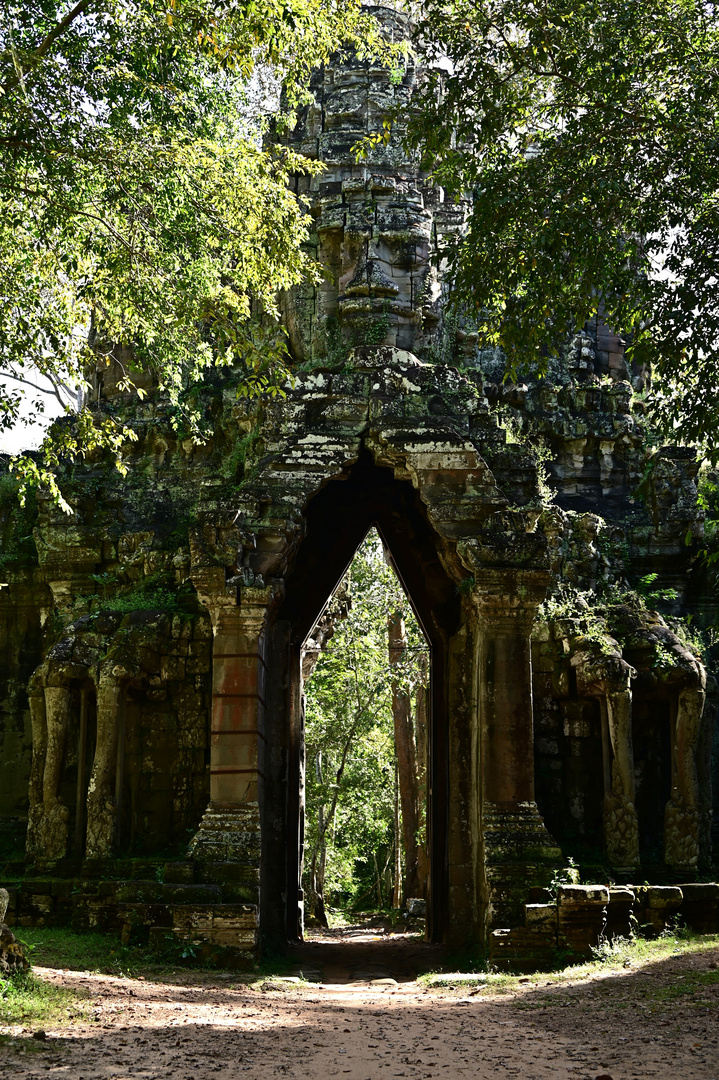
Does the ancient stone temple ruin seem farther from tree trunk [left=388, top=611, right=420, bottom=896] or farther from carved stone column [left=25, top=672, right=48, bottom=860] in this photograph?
tree trunk [left=388, top=611, right=420, bottom=896]

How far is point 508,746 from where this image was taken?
38.1ft

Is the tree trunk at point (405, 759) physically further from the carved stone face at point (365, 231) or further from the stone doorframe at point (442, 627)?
the carved stone face at point (365, 231)

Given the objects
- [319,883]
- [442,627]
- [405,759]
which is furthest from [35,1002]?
[319,883]

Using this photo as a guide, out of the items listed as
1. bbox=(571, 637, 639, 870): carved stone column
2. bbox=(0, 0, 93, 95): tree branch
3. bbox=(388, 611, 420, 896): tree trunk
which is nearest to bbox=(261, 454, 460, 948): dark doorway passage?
bbox=(571, 637, 639, 870): carved stone column

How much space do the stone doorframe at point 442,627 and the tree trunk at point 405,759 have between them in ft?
26.9

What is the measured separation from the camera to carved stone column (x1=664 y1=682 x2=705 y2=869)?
1229cm

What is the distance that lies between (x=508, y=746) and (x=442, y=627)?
3.31 m

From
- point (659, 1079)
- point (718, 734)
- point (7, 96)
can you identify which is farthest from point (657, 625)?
point (7, 96)

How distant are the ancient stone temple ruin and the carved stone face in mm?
41

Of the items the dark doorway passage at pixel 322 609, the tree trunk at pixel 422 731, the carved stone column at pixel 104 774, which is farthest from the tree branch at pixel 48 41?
the tree trunk at pixel 422 731

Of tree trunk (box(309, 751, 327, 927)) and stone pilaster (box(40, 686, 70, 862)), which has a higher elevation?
stone pilaster (box(40, 686, 70, 862))

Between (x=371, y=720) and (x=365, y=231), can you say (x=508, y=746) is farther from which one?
(x=371, y=720)

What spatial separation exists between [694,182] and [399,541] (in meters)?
7.66

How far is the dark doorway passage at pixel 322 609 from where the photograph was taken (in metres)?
14.3
